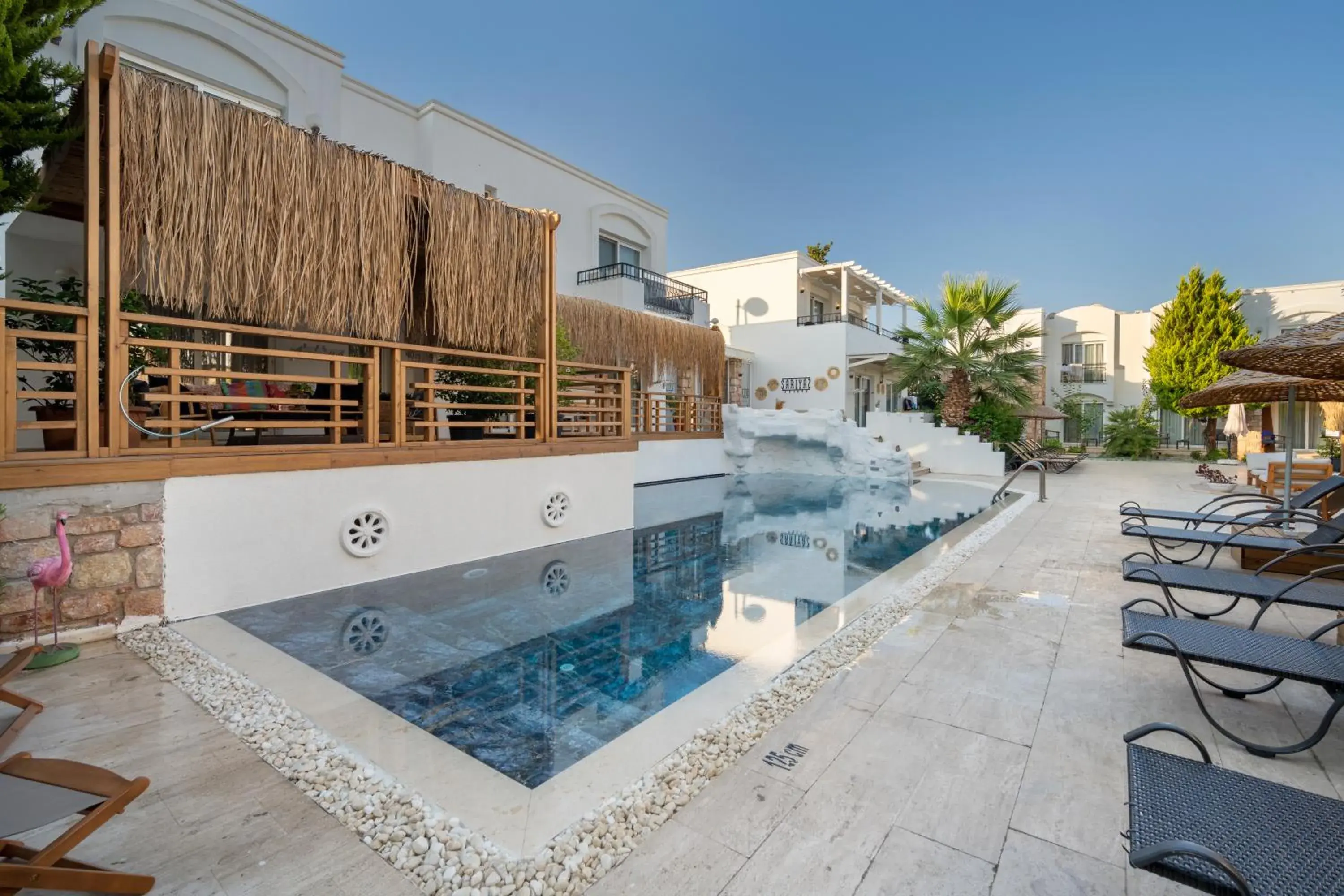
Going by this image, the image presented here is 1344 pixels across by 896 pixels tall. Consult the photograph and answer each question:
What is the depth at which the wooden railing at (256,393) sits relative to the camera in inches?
163

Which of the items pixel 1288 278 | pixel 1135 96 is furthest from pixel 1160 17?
pixel 1288 278

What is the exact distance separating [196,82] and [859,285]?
2220 cm

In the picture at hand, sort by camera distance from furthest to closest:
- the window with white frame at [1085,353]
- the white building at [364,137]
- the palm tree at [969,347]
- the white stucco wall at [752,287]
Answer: the window with white frame at [1085,353], the white stucco wall at [752,287], the palm tree at [969,347], the white building at [364,137]

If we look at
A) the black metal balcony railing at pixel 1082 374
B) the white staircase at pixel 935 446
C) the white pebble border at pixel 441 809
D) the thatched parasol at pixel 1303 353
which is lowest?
the white pebble border at pixel 441 809

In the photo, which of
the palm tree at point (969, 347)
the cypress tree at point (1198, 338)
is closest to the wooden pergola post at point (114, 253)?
the palm tree at point (969, 347)

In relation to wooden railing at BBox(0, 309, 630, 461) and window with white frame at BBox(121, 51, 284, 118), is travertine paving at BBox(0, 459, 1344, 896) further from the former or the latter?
window with white frame at BBox(121, 51, 284, 118)

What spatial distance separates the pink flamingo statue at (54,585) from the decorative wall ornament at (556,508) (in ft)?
13.4

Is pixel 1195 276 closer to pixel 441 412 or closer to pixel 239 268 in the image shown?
pixel 441 412

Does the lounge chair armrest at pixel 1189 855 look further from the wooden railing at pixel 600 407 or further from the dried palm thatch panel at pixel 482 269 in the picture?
the wooden railing at pixel 600 407

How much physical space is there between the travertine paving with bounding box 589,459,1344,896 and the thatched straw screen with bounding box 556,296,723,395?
9.72m

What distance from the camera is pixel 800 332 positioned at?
21344 mm

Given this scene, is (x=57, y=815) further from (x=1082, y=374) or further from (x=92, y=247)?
(x=1082, y=374)

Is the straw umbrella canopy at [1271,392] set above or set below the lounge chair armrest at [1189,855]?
above

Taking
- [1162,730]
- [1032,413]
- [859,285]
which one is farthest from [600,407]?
[859,285]
